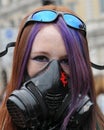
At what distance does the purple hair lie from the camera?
7.66ft

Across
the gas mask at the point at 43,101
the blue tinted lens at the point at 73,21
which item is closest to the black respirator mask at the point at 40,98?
the gas mask at the point at 43,101

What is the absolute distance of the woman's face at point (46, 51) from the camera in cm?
237

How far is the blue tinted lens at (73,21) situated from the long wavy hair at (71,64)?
0.7 inches

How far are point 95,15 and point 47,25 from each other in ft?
120

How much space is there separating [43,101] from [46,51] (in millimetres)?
214

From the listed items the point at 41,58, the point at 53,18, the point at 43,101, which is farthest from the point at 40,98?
the point at 53,18

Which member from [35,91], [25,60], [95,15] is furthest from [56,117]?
[95,15]

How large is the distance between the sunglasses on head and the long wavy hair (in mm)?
17

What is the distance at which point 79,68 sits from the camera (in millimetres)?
2357

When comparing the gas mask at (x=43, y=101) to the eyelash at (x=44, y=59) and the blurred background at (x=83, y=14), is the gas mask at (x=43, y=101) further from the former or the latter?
the blurred background at (x=83, y=14)

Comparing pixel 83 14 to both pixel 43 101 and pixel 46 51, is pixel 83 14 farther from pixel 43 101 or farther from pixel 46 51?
pixel 43 101

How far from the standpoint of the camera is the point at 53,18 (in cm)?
242

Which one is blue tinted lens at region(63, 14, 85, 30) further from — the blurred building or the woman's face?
the blurred building

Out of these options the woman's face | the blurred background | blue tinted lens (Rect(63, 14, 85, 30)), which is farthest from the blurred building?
the woman's face
